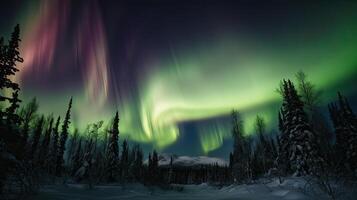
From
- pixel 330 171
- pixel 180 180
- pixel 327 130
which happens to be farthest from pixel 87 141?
pixel 180 180

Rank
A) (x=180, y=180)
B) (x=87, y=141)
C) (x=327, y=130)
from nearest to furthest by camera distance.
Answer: (x=327, y=130) → (x=87, y=141) → (x=180, y=180)

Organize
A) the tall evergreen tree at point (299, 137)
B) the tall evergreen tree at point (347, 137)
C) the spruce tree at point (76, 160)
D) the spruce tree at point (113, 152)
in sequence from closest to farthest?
the tall evergreen tree at point (299, 137) < the tall evergreen tree at point (347, 137) < the spruce tree at point (113, 152) < the spruce tree at point (76, 160)

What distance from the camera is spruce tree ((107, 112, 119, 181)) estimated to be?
4223 centimetres

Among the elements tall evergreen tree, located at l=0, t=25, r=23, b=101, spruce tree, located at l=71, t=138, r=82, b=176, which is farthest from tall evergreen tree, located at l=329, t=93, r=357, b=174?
spruce tree, located at l=71, t=138, r=82, b=176

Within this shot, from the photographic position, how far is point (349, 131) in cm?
3156

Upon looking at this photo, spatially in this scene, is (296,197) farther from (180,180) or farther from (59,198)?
(180,180)

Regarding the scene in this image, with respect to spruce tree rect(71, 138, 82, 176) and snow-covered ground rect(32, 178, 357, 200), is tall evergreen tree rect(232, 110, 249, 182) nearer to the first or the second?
snow-covered ground rect(32, 178, 357, 200)

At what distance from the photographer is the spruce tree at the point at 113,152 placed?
42228 millimetres

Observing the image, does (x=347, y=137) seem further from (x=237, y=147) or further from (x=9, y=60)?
(x=9, y=60)

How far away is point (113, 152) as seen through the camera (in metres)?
45.2


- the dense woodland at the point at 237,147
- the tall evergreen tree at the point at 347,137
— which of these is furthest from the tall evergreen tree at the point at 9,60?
the tall evergreen tree at the point at 347,137

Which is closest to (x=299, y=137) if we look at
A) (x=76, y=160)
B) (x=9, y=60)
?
(x=9, y=60)

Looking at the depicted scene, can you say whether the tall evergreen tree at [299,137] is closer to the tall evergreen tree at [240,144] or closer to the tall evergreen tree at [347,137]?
the tall evergreen tree at [347,137]

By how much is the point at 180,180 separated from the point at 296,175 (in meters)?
110
